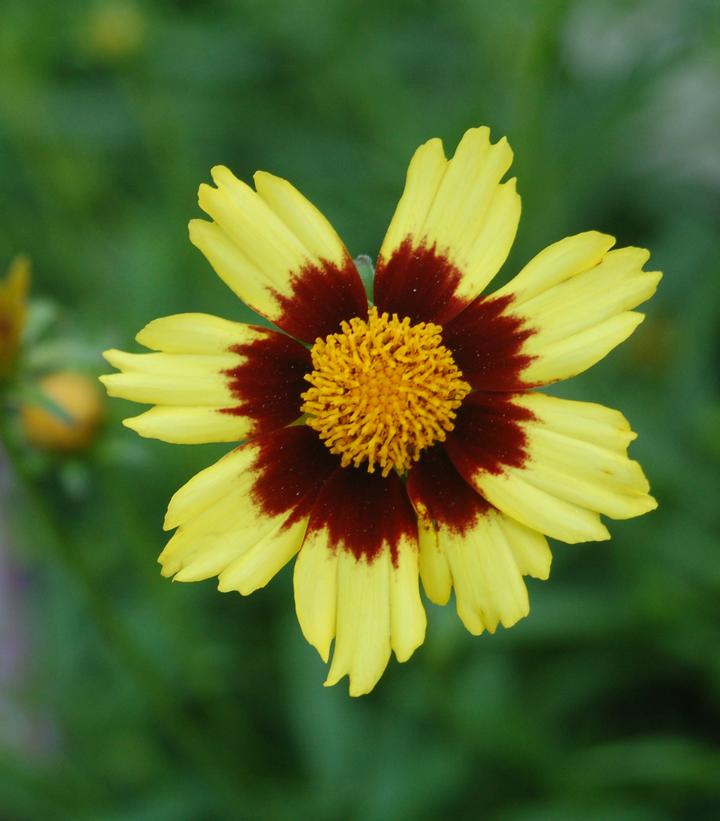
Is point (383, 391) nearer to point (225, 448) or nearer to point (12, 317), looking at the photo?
point (12, 317)

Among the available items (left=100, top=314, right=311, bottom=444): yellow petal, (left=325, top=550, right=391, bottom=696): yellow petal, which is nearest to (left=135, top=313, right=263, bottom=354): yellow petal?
(left=100, top=314, right=311, bottom=444): yellow petal

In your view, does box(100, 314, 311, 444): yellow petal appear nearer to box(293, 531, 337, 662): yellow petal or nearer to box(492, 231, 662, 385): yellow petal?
box(293, 531, 337, 662): yellow petal

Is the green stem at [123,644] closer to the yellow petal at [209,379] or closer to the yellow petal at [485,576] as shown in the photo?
the yellow petal at [209,379]

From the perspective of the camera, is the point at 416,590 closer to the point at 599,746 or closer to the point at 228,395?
the point at 228,395

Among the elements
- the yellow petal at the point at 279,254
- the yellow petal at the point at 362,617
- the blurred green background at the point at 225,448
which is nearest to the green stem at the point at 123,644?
the blurred green background at the point at 225,448

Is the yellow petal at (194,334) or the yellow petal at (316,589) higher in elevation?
the yellow petal at (194,334)

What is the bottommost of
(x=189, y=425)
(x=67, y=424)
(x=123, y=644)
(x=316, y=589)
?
(x=123, y=644)

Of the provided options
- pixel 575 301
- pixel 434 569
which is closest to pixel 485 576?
pixel 434 569
